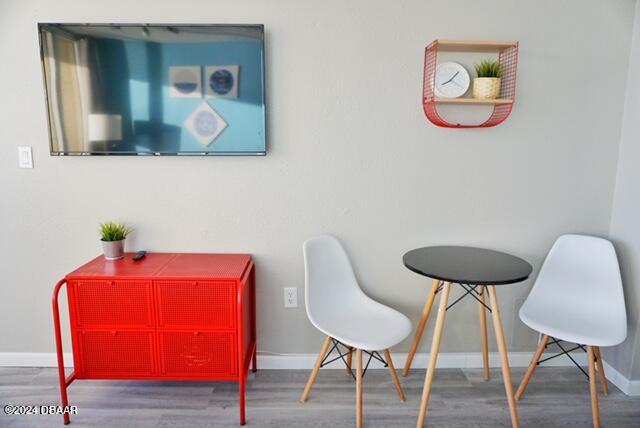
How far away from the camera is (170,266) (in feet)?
6.80

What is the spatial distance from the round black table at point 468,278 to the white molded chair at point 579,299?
0.84ft

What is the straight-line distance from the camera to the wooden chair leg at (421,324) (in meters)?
2.14

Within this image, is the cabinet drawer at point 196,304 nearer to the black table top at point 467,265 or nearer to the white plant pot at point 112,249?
the white plant pot at point 112,249

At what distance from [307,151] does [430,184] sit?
0.72 m

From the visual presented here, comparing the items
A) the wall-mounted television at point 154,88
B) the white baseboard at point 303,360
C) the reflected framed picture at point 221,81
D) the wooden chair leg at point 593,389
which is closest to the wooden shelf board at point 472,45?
the wall-mounted television at point 154,88

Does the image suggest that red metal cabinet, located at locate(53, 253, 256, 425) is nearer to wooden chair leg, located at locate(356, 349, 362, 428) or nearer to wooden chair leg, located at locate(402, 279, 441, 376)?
wooden chair leg, located at locate(356, 349, 362, 428)

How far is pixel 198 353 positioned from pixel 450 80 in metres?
1.94

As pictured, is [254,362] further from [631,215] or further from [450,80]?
[631,215]

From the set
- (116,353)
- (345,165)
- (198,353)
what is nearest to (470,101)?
(345,165)

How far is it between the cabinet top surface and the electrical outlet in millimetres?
298

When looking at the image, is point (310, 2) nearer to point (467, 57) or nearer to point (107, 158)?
point (467, 57)

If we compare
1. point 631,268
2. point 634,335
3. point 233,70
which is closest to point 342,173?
point 233,70

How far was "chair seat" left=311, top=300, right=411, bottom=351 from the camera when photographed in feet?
6.09

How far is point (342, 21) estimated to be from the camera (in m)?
2.12
